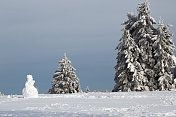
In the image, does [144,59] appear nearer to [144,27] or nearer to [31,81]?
[144,27]

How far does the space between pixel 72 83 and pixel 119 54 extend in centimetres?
910

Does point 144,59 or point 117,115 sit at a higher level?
point 144,59

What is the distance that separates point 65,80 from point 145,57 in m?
11.8

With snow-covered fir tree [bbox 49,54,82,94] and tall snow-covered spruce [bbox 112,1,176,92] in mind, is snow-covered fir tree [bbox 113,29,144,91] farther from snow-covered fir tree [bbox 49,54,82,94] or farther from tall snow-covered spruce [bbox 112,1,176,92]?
snow-covered fir tree [bbox 49,54,82,94]

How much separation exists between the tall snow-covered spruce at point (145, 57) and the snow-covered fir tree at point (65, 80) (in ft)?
24.8

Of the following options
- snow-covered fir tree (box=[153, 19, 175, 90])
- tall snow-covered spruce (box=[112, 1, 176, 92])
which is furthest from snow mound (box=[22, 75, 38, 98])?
snow-covered fir tree (box=[153, 19, 175, 90])

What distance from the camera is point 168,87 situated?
109 feet

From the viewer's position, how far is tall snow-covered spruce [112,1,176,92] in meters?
33.6

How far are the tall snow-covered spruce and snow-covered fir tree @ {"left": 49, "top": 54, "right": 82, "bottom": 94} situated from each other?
298 inches

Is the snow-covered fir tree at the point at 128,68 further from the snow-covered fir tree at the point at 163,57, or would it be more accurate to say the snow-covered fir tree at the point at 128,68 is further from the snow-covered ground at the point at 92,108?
the snow-covered ground at the point at 92,108

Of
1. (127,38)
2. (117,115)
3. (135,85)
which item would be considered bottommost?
(117,115)


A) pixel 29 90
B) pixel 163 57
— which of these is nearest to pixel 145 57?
pixel 163 57

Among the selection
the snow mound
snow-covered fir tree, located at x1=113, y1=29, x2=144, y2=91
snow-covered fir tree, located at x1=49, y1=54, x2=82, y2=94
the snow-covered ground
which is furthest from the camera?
snow-covered fir tree, located at x1=49, y1=54, x2=82, y2=94

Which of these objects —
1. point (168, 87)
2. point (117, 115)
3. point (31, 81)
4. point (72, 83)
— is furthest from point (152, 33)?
point (117, 115)
